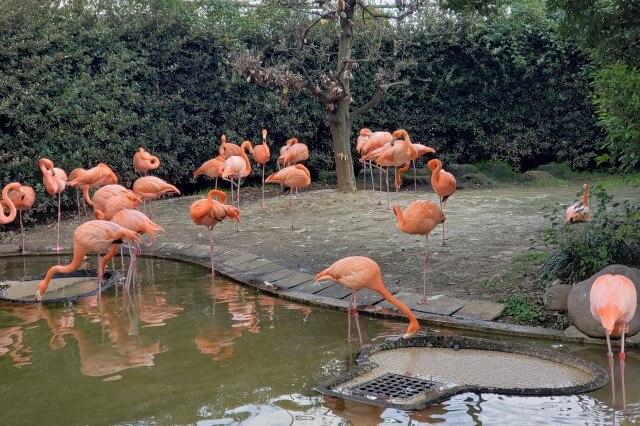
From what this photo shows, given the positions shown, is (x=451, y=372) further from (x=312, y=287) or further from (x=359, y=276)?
(x=312, y=287)

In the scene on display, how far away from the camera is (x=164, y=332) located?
17.7 ft

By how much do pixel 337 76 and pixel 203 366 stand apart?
699cm

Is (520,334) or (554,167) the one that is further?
(554,167)

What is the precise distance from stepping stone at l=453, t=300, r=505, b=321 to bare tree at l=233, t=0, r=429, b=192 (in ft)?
18.5

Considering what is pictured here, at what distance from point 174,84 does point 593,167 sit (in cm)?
759

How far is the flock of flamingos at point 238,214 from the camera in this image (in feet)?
12.5

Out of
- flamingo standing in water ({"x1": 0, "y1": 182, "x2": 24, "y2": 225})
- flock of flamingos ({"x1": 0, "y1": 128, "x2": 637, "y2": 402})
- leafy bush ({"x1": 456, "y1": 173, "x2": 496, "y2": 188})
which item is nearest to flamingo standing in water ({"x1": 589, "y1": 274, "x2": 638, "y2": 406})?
flock of flamingos ({"x1": 0, "y1": 128, "x2": 637, "y2": 402})

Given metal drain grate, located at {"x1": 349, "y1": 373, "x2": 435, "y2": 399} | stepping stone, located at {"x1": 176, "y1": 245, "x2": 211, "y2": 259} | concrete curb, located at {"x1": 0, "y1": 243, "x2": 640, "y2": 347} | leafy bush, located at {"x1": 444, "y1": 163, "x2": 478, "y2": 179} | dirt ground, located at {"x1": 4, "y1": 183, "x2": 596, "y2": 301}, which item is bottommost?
metal drain grate, located at {"x1": 349, "y1": 373, "x2": 435, "y2": 399}

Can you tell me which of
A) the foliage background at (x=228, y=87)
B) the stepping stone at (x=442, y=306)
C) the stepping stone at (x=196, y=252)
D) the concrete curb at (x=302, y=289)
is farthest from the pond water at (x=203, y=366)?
the foliage background at (x=228, y=87)

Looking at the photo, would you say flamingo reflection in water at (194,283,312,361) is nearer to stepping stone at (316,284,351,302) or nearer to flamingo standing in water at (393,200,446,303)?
stepping stone at (316,284,351,302)

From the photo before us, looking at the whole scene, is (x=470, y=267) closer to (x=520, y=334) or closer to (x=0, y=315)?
(x=520, y=334)

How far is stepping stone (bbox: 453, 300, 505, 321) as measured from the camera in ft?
17.3

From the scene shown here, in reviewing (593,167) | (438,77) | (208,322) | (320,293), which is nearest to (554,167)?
(593,167)

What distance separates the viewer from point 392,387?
13.7 ft
